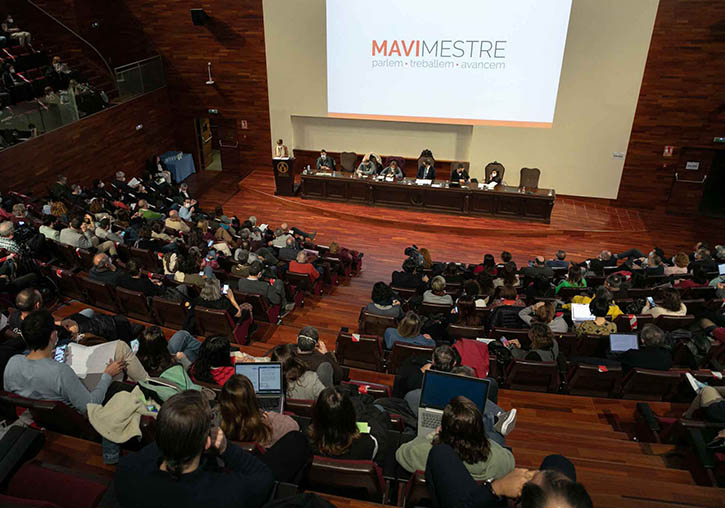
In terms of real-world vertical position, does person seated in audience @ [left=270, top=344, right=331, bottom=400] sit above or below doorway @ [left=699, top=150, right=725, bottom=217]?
above

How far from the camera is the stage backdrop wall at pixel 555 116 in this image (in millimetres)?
9289

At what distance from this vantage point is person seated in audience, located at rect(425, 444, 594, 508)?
1495 millimetres

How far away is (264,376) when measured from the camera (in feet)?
10.2

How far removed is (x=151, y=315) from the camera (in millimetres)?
5301

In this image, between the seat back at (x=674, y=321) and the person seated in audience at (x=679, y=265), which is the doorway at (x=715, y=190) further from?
the seat back at (x=674, y=321)

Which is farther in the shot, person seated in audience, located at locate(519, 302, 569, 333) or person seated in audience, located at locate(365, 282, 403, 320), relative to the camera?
person seated in audience, located at locate(365, 282, 403, 320)

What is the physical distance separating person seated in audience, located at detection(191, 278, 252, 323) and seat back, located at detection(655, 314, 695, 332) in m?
4.22

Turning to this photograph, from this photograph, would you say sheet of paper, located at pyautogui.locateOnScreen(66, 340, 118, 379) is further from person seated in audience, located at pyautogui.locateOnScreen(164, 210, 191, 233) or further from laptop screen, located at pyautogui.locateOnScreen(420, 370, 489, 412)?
person seated in audience, located at pyautogui.locateOnScreen(164, 210, 191, 233)

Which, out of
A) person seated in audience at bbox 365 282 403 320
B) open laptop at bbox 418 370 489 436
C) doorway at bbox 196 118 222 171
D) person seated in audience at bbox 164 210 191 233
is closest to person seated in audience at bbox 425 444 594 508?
open laptop at bbox 418 370 489 436

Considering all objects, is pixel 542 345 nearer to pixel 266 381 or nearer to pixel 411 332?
pixel 411 332

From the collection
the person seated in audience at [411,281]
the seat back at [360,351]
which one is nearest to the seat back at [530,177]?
Answer: the person seated in audience at [411,281]

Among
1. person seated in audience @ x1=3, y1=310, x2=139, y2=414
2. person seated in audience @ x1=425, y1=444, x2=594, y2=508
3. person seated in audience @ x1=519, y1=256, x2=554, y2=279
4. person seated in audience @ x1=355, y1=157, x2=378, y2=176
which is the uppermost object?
person seated in audience @ x1=425, y1=444, x2=594, y2=508

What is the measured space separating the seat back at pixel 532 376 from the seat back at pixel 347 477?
226 cm

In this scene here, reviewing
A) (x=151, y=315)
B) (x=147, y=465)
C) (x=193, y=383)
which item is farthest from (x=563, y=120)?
(x=147, y=465)
